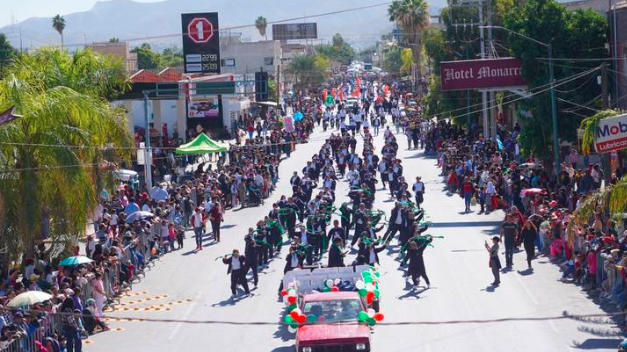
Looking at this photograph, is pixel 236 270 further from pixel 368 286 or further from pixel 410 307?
pixel 368 286

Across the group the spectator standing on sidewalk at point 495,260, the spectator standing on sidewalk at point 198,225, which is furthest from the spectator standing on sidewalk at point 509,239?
the spectator standing on sidewalk at point 198,225

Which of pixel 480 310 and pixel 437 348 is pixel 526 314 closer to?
pixel 480 310

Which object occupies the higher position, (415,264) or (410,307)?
(415,264)

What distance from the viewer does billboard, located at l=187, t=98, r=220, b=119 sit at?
221 ft

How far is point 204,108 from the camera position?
67688 millimetres

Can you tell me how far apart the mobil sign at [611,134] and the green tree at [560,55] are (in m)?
15.8

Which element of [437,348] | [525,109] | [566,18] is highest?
[566,18]

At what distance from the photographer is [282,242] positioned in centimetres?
3200

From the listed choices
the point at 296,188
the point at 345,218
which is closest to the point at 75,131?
the point at 345,218

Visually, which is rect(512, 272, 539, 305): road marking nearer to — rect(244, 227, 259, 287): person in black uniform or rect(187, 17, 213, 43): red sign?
rect(244, 227, 259, 287): person in black uniform

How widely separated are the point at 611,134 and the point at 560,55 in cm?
1665

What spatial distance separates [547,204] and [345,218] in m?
5.70

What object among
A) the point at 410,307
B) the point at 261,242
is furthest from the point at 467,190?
the point at 410,307

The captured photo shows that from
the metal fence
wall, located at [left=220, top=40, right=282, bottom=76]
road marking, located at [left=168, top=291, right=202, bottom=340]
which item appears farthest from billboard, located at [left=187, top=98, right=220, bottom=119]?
wall, located at [left=220, top=40, right=282, bottom=76]
